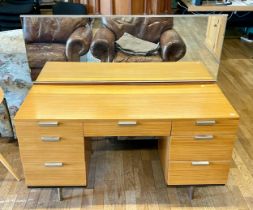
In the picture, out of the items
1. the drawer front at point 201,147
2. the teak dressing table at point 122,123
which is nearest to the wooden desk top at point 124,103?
the teak dressing table at point 122,123

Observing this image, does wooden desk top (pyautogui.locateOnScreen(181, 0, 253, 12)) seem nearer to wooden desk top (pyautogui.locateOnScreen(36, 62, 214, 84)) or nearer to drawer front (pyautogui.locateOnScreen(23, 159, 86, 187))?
wooden desk top (pyautogui.locateOnScreen(36, 62, 214, 84))

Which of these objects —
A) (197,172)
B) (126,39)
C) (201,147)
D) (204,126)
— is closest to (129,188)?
(197,172)

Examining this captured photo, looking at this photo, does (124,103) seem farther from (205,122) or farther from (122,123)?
(205,122)

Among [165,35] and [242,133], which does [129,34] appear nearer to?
[165,35]

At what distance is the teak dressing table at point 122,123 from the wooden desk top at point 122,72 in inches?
0.5

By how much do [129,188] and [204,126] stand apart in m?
0.72

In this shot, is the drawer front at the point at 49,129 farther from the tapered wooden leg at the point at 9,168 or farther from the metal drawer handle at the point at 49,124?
the tapered wooden leg at the point at 9,168

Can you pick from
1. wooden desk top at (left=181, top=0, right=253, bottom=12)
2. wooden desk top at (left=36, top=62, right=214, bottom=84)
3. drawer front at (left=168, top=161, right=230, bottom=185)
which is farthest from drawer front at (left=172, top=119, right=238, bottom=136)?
wooden desk top at (left=181, top=0, right=253, bottom=12)

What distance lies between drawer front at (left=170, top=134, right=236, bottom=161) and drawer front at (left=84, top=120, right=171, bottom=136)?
0.32 ft

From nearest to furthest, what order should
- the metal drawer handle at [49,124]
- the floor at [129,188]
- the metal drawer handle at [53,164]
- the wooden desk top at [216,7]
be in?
the metal drawer handle at [49,124]
the metal drawer handle at [53,164]
the floor at [129,188]
the wooden desk top at [216,7]

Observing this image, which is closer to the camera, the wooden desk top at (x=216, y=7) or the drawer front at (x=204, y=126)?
the drawer front at (x=204, y=126)

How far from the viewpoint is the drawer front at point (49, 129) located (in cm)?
152

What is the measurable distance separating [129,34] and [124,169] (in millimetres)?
967

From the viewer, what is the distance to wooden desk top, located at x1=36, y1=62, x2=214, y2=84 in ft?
6.12
